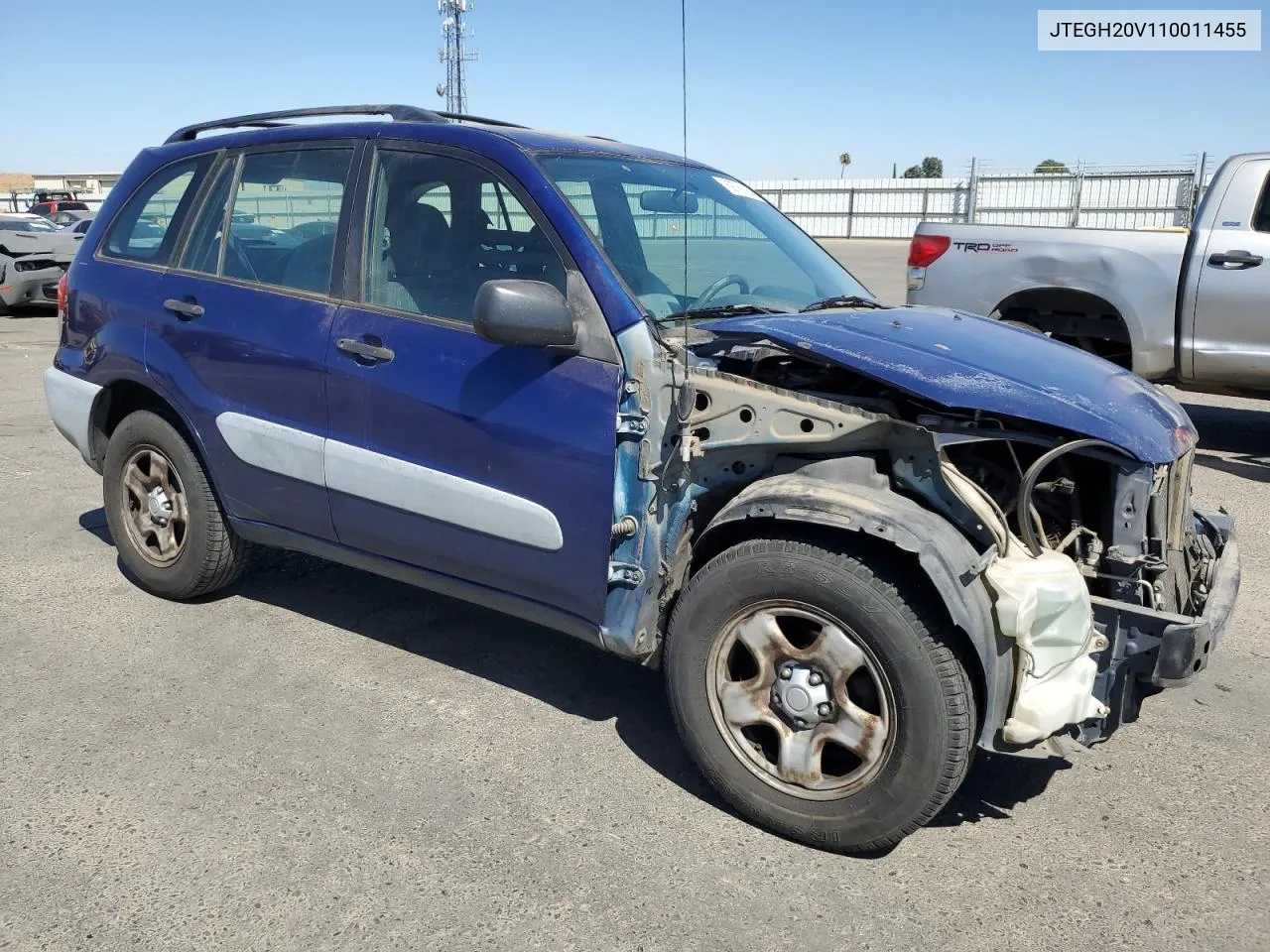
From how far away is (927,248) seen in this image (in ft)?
25.8

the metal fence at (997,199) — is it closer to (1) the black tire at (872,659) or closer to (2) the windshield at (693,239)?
(2) the windshield at (693,239)

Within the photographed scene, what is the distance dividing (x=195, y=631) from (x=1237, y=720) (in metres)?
3.92

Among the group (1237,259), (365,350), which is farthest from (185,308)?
(1237,259)

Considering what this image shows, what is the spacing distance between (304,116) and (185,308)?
35.6 inches

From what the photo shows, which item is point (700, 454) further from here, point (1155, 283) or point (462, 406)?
point (1155, 283)

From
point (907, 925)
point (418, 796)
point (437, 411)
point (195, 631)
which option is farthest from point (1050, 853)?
point (195, 631)

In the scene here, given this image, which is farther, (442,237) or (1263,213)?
(1263,213)

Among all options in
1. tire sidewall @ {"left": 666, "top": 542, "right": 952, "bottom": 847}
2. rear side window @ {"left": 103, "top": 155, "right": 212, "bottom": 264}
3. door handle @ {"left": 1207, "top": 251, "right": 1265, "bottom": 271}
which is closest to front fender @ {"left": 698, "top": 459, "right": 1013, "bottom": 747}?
tire sidewall @ {"left": 666, "top": 542, "right": 952, "bottom": 847}

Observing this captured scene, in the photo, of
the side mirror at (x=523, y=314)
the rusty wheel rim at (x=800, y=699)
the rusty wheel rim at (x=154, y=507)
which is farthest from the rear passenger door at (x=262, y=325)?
the rusty wheel rim at (x=800, y=699)

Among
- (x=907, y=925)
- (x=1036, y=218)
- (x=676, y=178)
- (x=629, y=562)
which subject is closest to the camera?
(x=907, y=925)

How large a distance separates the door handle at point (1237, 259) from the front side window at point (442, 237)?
561 cm

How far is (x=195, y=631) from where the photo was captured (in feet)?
14.1

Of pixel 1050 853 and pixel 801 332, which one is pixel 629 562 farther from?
pixel 1050 853

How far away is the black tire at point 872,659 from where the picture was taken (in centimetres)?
266
